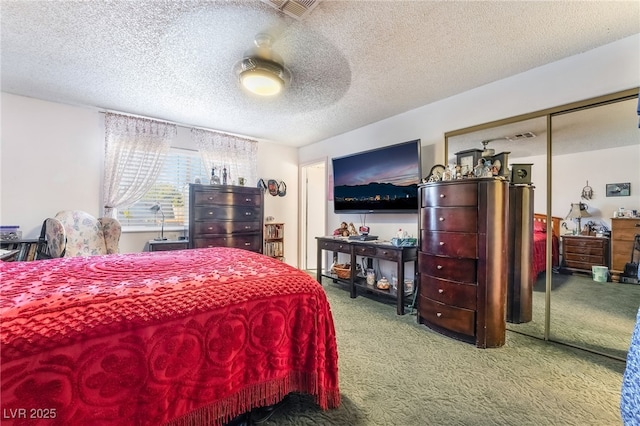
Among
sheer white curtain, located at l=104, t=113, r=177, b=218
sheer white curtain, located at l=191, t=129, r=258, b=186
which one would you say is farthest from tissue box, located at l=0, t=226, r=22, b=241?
sheer white curtain, located at l=191, t=129, r=258, b=186

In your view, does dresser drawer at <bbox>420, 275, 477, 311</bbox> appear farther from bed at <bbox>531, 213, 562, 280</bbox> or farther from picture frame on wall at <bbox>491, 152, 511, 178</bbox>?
picture frame on wall at <bbox>491, 152, 511, 178</bbox>

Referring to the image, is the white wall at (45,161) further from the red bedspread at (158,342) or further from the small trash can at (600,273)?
the small trash can at (600,273)

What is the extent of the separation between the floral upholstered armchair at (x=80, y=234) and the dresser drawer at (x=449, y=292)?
3.65 meters

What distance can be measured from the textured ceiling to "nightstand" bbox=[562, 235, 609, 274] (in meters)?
1.60

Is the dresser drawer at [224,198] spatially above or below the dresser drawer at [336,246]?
above

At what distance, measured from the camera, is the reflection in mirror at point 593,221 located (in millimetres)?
2113

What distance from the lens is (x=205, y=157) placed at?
172 inches

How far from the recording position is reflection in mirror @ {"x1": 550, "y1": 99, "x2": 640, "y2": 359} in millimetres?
2113

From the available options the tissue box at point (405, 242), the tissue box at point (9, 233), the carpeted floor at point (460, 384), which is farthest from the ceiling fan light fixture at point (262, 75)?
the tissue box at point (9, 233)

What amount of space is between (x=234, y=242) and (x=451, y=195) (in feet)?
10.00

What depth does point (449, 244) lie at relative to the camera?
251cm

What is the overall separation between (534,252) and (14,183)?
5714mm

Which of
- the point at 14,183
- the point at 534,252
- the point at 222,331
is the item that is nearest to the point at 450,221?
the point at 534,252

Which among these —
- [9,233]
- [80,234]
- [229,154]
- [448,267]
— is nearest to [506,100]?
[448,267]
